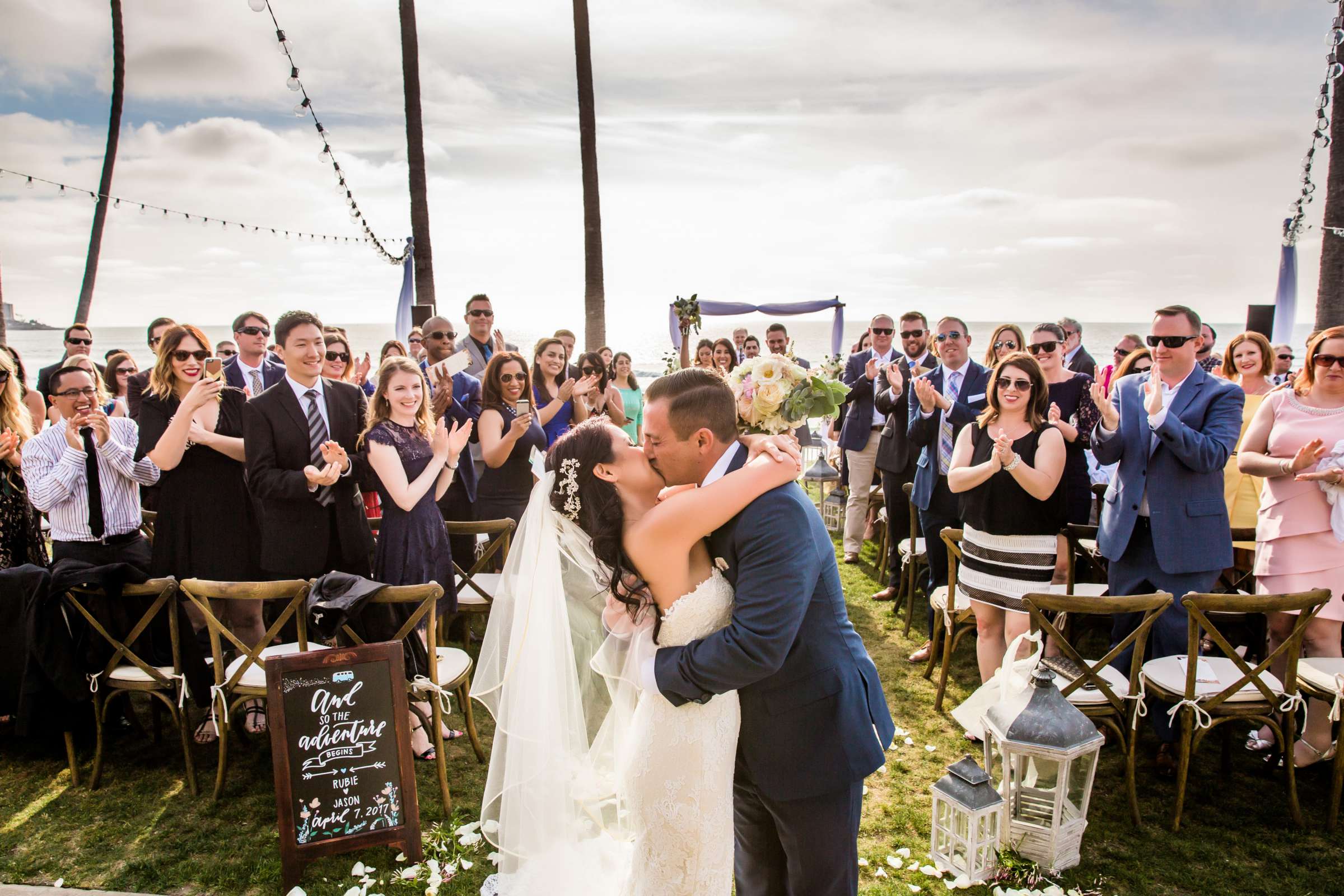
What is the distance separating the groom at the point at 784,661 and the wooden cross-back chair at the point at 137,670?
2946 millimetres

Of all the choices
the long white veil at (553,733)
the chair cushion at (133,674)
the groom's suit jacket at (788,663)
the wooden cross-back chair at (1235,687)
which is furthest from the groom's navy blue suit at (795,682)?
the chair cushion at (133,674)

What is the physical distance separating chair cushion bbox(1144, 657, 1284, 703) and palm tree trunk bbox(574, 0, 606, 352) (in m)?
10.3

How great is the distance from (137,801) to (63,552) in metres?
1.44

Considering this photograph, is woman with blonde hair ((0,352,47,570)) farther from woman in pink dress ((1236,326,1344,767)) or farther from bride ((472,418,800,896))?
woman in pink dress ((1236,326,1344,767))

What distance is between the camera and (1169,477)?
3.87 meters

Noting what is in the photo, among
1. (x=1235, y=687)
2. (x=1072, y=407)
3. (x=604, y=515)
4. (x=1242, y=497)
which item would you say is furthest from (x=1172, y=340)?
(x=604, y=515)

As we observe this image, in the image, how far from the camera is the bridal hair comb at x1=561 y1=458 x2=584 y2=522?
210cm

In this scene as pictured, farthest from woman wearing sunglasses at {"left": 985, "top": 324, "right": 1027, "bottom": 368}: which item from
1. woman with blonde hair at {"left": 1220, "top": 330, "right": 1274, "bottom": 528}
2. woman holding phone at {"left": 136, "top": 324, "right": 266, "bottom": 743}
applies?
woman holding phone at {"left": 136, "top": 324, "right": 266, "bottom": 743}

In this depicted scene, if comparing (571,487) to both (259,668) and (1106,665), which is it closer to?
(259,668)

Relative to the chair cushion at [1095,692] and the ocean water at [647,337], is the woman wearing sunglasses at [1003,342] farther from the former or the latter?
the ocean water at [647,337]

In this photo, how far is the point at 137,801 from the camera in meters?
3.74

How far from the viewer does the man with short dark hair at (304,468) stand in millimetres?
4016

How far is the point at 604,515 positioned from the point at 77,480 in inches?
144

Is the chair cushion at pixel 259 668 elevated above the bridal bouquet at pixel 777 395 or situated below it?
below
